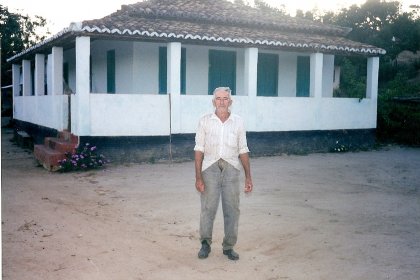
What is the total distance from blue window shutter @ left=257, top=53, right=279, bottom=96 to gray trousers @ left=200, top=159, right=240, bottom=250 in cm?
1103

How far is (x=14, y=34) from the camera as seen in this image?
2650 centimetres

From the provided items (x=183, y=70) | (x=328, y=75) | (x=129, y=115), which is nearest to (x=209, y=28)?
(x=183, y=70)

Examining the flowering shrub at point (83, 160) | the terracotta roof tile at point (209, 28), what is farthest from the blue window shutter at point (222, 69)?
the flowering shrub at point (83, 160)

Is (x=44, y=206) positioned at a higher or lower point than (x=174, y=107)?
lower

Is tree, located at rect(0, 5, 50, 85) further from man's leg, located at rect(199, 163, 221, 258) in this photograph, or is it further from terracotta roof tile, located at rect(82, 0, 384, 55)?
man's leg, located at rect(199, 163, 221, 258)

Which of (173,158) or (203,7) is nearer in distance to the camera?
(173,158)

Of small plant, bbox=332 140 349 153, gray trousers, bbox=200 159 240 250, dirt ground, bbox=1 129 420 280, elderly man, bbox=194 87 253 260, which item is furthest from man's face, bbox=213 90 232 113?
small plant, bbox=332 140 349 153

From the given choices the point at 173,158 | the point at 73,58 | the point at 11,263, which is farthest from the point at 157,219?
the point at 73,58

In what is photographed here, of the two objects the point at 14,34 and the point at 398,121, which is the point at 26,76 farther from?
the point at 398,121

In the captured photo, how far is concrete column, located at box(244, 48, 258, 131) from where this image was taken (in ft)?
44.0

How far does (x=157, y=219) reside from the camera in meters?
6.68

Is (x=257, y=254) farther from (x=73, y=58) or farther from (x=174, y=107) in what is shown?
(x=73, y=58)

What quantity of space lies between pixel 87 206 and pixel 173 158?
17.3ft

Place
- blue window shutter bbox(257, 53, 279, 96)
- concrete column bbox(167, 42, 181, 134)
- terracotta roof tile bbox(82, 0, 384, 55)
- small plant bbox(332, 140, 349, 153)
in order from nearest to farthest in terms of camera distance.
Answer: terracotta roof tile bbox(82, 0, 384, 55)
concrete column bbox(167, 42, 181, 134)
small plant bbox(332, 140, 349, 153)
blue window shutter bbox(257, 53, 279, 96)
